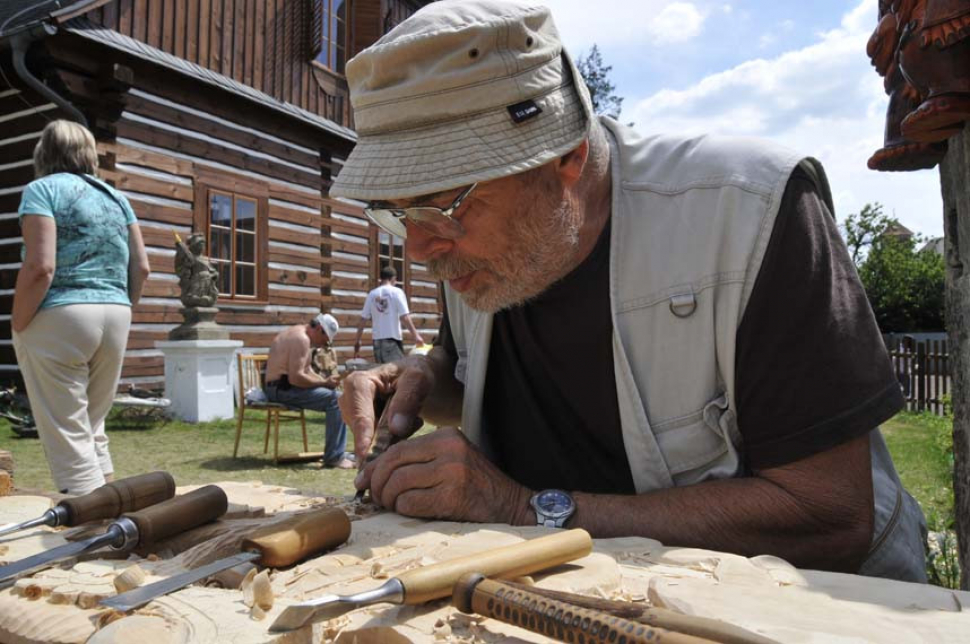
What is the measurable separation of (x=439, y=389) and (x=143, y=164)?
7414 mm

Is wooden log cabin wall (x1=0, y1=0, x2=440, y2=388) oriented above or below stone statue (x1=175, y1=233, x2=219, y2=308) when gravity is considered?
above

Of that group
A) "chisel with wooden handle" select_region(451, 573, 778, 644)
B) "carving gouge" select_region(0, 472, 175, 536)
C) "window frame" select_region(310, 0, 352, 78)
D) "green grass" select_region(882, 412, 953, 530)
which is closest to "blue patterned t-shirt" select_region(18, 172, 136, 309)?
"carving gouge" select_region(0, 472, 175, 536)

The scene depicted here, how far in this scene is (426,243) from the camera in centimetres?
150

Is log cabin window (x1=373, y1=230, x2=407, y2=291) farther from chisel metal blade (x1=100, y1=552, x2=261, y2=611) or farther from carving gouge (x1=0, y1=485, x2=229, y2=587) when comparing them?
chisel metal blade (x1=100, y1=552, x2=261, y2=611)

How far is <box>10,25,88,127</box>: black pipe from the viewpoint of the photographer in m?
7.00

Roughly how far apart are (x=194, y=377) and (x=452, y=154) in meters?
7.38

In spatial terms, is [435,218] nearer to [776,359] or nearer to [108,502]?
[776,359]

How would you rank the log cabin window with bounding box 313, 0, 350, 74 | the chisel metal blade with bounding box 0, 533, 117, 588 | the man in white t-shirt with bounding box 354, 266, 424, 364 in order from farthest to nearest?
the log cabin window with bounding box 313, 0, 350, 74 < the man in white t-shirt with bounding box 354, 266, 424, 364 < the chisel metal blade with bounding box 0, 533, 117, 588

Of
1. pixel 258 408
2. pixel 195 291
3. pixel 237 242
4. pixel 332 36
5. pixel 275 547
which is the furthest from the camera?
pixel 332 36

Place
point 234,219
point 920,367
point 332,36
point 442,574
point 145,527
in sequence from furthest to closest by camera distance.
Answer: point 920,367 → point 332,36 → point 234,219 → point 145,527 → point 442,574

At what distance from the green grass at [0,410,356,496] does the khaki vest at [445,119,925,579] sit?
331cm

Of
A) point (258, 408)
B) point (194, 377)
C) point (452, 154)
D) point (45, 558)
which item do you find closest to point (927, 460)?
point (258, 408)

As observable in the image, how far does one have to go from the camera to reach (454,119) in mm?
1373

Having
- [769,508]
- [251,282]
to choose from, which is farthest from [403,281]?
[769,508]
